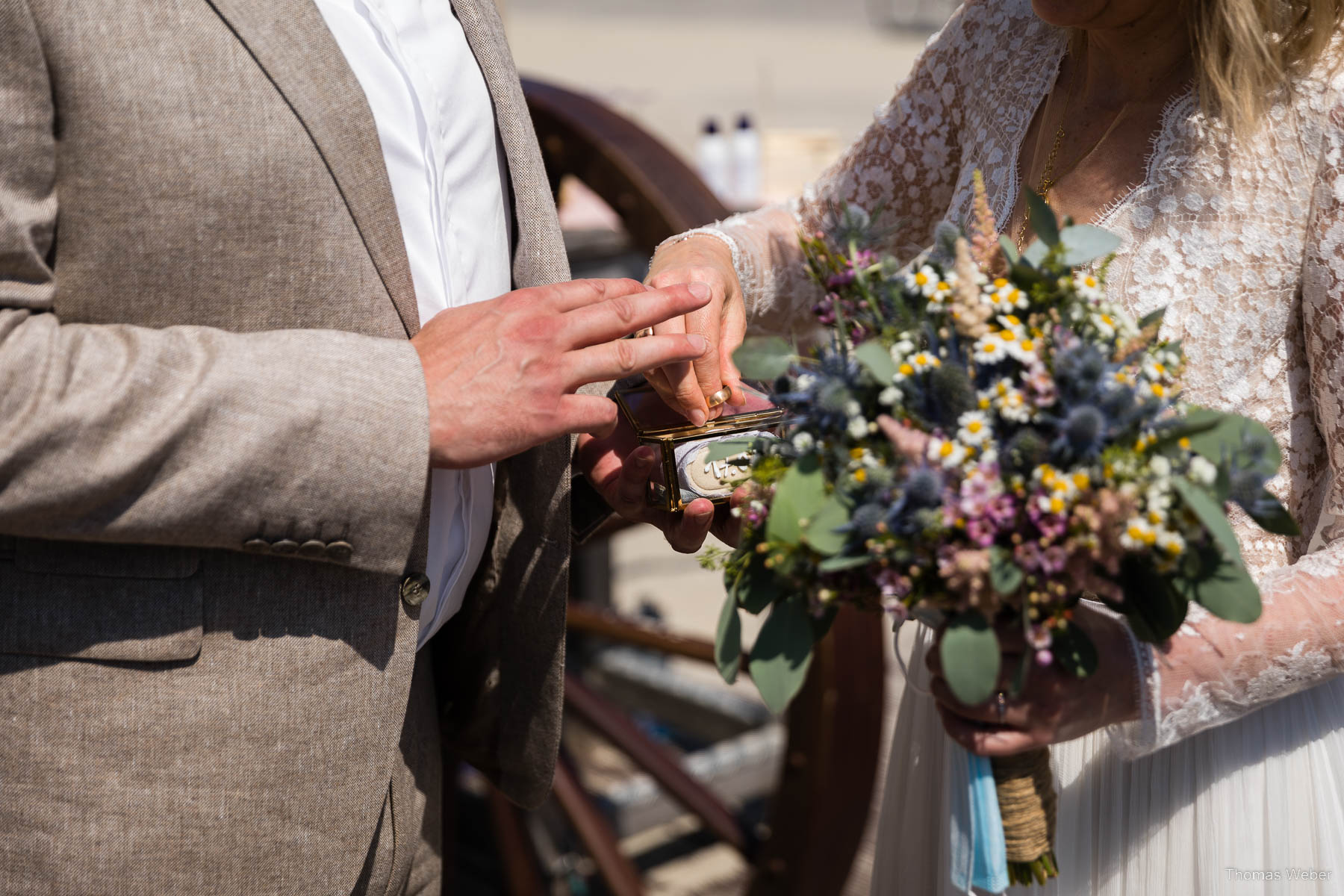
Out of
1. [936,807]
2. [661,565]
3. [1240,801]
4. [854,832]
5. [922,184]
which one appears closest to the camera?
[1240,801]

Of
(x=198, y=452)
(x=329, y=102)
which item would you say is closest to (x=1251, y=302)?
(x=329, y=102)

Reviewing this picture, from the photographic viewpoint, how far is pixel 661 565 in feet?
16.7

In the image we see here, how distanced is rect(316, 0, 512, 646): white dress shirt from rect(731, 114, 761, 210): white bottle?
2.84 meters

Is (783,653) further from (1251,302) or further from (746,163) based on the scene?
(746,163)

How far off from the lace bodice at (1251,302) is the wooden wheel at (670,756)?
892mm

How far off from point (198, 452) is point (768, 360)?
577mm

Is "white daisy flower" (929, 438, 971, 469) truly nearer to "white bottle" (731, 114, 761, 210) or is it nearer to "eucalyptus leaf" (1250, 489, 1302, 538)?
"eucalyptus leaf" (1250, 489, 1302, 538)

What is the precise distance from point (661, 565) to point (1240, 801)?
12.7ft

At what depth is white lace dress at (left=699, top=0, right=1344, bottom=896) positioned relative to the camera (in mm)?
1174

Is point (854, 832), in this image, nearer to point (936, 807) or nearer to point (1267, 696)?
point (936, 807)

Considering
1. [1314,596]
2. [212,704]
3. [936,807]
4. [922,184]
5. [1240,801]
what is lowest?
[936,807]

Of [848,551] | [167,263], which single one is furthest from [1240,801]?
[167,263]

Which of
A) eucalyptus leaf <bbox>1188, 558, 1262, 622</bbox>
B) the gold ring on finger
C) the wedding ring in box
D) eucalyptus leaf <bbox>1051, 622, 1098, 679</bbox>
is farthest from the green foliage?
the gold ring on finger

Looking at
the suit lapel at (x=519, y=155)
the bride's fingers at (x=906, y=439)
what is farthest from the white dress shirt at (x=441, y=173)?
the bride's fingers at (x=906, y=439)
